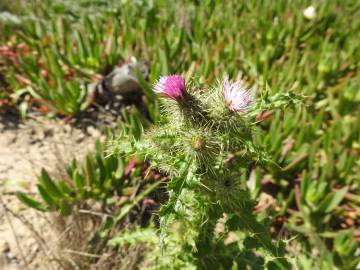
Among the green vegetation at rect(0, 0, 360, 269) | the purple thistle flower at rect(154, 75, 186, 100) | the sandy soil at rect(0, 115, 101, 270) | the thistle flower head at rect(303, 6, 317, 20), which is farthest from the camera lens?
the thistle flower head at rect(303, 6, 317, 20)

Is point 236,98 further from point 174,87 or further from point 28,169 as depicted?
point 28,169

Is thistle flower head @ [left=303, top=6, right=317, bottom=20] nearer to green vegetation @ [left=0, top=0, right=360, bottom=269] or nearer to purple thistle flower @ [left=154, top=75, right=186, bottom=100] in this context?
green vegetation @ [left=0, top=0, right=360, bottom=269]

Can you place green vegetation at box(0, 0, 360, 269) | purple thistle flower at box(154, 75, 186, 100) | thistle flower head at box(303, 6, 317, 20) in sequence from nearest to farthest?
purple thistle flower at box(154, 75, 186, 100), green vegetation at box(0, 0, 360, 269), thistle flower head at box(303, 6, 317, 20)

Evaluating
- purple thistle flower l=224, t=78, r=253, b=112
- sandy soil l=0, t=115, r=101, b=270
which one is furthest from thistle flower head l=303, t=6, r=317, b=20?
purple thistle flower l=224, t=78, r=253, b=112

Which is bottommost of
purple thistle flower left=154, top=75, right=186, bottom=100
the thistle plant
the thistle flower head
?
the thistle plant

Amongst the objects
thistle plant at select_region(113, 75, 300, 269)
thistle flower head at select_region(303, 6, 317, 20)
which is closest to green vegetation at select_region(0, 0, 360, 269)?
thistle flower head at select_region(303, 6, 317, 20)

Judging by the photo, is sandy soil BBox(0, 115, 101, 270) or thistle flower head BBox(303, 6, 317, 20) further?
thistle flower head BBox(303, 6, 317, 20)

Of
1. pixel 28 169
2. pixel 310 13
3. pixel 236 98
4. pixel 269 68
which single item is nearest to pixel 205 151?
pixel 236 98

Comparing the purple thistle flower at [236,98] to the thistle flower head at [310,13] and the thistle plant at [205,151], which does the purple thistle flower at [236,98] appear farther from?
the thistle flower head at [310,13]

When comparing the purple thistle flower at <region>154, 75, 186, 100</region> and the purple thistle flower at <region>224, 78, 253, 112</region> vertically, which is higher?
the purple thistle flower at <region>154, 75, 186, 100</region>
